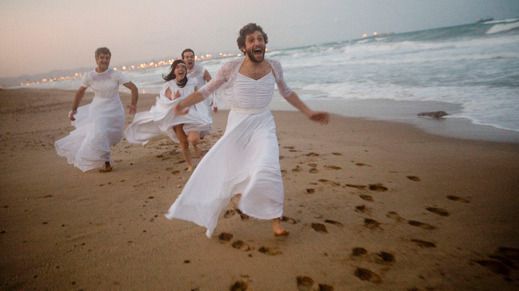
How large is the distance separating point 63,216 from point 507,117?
859cm

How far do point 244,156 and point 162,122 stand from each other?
116 inches

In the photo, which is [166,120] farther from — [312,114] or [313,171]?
[312,114]

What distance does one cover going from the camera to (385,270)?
2527 mm

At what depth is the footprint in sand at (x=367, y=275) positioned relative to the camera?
7.95 feet

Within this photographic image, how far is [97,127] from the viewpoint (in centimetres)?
549

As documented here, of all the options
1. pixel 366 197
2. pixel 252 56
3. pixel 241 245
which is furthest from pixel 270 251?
pixel 252 56

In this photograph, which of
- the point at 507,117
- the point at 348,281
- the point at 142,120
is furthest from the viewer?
the point at 507,117

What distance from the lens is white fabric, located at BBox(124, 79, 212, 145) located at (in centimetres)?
547

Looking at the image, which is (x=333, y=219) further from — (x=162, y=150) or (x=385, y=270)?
(x=162, y=150)

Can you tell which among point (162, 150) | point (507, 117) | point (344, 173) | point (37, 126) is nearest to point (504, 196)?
point (344, 173)

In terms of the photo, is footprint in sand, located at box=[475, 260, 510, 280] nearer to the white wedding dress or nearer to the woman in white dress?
the white wedding dress

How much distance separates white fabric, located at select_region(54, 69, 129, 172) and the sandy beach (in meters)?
0.33

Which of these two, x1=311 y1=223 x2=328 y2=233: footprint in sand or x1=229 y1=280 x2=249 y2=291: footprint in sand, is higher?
x1=311 y1=223 x2=328 y2=233: footprint in sand

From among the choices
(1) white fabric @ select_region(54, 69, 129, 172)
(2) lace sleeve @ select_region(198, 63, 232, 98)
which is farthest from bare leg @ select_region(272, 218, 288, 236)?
(1) white fabric @ select_region(54, 69, 129, 172)
